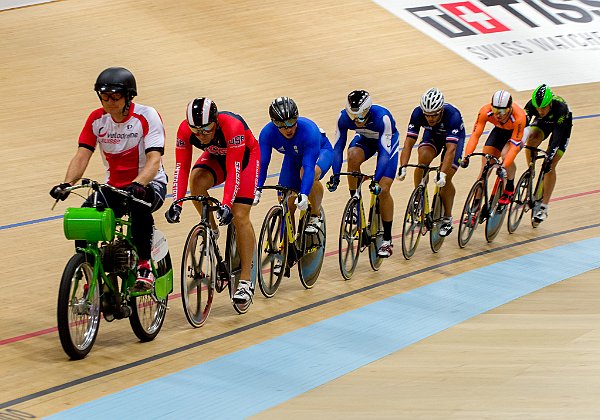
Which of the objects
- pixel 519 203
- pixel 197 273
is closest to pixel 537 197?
pixel 519 203

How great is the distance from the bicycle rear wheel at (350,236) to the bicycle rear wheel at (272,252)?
555 mm

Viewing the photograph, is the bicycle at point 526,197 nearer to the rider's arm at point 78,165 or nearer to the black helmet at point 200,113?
the black helmet at point 200,113

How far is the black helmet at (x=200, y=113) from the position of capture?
4.88m

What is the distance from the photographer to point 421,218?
700 centimetres

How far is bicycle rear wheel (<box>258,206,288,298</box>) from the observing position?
5637 millimetres

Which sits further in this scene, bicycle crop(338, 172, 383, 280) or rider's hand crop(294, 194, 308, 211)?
bicycle crop(338, 172, 383, 280)

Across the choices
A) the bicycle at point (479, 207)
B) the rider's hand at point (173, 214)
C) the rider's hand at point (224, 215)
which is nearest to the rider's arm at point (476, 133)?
the bicycle at point (479, 207)

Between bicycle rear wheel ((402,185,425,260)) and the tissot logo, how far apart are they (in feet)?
21.3

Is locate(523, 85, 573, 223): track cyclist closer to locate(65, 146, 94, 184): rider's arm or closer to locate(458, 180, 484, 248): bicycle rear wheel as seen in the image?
locate(458, 180, 484, 248): bicycle rear wheel

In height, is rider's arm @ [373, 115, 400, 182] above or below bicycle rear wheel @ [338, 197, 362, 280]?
above

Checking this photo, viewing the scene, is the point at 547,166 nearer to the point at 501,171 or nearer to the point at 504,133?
the point at 504,133

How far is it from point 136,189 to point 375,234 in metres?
2.43

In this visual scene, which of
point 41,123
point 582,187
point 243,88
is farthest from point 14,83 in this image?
point 582,187

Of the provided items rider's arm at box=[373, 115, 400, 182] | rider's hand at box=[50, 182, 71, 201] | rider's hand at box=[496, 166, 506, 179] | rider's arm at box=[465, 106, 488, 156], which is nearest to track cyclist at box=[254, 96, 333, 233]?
rider's arm at box=[373, 115, 400, 182]
